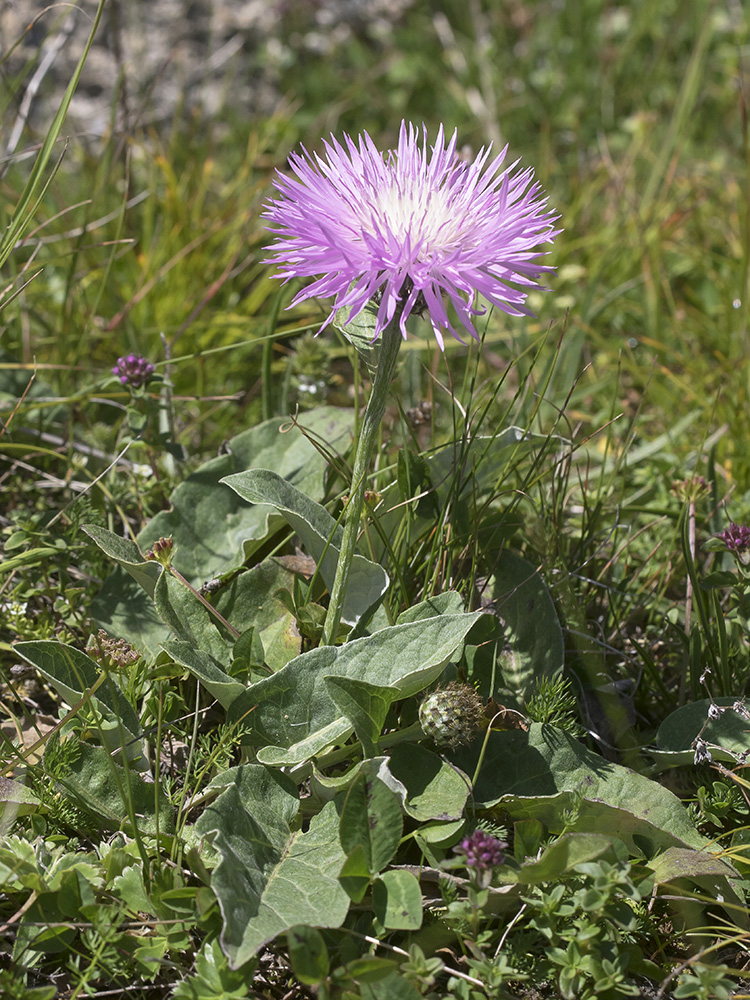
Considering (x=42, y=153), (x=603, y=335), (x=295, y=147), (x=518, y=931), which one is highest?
(x=295, y=147)

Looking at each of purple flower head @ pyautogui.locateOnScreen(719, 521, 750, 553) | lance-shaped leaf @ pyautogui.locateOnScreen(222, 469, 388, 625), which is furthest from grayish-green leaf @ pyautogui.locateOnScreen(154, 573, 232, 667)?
purple flower head @ pyautogui.locateOnScreen(719, 521, 750, 553)

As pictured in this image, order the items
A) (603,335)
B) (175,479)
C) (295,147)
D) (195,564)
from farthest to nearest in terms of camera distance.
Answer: (295,147) → (603,335) → (175,479) → (195,564)

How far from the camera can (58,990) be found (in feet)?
4.70

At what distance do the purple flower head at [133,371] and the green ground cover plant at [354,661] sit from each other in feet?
0.04

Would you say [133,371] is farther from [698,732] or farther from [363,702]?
[698,732]

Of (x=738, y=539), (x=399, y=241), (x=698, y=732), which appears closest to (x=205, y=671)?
(x=399, y=241)

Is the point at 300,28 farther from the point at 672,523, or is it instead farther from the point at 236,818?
the point at 236,818

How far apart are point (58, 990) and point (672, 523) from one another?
1819 mm

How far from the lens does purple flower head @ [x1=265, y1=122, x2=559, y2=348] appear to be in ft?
4.37

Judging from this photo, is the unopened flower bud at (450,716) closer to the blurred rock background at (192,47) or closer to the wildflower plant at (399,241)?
the wildflower plant at (399,241)

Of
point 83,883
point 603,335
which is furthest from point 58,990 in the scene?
point 603,335

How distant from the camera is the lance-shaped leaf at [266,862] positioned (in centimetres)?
131

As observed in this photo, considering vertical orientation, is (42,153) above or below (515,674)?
above

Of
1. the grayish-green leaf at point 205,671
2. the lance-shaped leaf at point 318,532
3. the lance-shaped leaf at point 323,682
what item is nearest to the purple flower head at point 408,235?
the lance-shaped leaf at point 318,532
